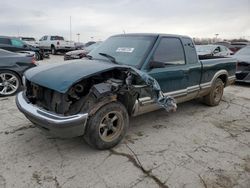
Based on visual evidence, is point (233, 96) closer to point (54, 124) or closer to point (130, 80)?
point (130, 80)

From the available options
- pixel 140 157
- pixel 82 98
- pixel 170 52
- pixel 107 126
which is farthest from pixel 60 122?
pixel 170 52

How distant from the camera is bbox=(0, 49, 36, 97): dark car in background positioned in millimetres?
6402

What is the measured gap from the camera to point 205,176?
293 cm

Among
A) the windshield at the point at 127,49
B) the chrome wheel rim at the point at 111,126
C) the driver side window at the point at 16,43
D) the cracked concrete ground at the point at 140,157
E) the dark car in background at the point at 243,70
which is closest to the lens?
the cracked concrete ground at the point at 140,157

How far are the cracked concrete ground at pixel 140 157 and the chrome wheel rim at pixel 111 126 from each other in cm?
21

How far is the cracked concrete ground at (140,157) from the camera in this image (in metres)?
2.81

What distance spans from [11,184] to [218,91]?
5.00 meters

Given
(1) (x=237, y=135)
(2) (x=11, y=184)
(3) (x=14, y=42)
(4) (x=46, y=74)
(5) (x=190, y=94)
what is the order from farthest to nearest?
(3) (x=14, y=42) < (5) (x=190, y=94) < (1) (x=237, y=135) < (4) (x=46, y=74) < (2) (x=11, y=184)

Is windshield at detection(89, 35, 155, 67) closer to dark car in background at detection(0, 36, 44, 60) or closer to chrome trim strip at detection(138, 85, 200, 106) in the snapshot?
chrome trim strip at detection(138, 85, 200, 106)

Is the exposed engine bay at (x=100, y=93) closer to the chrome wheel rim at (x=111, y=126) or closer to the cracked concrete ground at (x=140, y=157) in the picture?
the chrome wheel rim at (x=111, y=126)

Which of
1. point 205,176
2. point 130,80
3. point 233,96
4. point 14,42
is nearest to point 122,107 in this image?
point 130,80

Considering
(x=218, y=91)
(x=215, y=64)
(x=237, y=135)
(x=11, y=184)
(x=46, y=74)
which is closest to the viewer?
(x=11, y=184)

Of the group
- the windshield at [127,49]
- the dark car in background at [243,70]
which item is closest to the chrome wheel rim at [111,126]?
the windshield at [127,49]

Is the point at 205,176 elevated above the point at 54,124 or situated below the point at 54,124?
below
